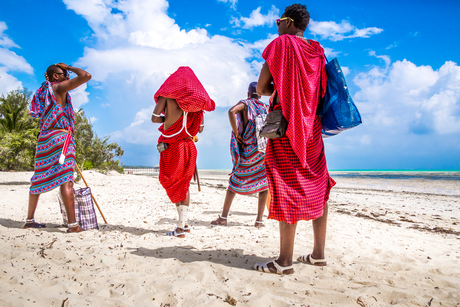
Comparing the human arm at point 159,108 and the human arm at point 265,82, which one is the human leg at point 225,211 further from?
the human arm at point 265,82

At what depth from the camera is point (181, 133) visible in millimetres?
3725

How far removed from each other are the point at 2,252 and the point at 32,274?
2.26 feet

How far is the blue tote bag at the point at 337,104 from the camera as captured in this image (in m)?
2.38

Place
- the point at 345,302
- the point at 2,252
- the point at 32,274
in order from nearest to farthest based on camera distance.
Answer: the point at 345,302 < the point at 32,274 < the point at 2,252

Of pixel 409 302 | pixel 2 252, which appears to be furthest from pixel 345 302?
pixel 2 252

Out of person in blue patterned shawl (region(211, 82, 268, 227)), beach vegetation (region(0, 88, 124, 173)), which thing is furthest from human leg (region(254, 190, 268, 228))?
beach vegetation (region(0, 88, 124, 173))

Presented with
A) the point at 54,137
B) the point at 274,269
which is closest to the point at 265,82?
the point at 274,269

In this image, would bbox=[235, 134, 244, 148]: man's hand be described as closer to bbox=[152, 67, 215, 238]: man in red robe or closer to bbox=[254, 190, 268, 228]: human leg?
bbox=[152, 67, 215, 238]: man in red robe

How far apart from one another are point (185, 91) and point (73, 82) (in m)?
1.40

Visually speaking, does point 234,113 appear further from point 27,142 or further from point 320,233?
point 27,142

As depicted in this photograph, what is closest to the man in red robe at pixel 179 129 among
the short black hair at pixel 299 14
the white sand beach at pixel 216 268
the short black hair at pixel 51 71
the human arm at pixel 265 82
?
the white sand beach at pixel 216 268

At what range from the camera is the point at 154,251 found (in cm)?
280

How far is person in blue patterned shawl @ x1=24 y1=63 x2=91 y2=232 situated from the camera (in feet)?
11.2

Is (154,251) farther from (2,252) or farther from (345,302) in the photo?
(345,302)
